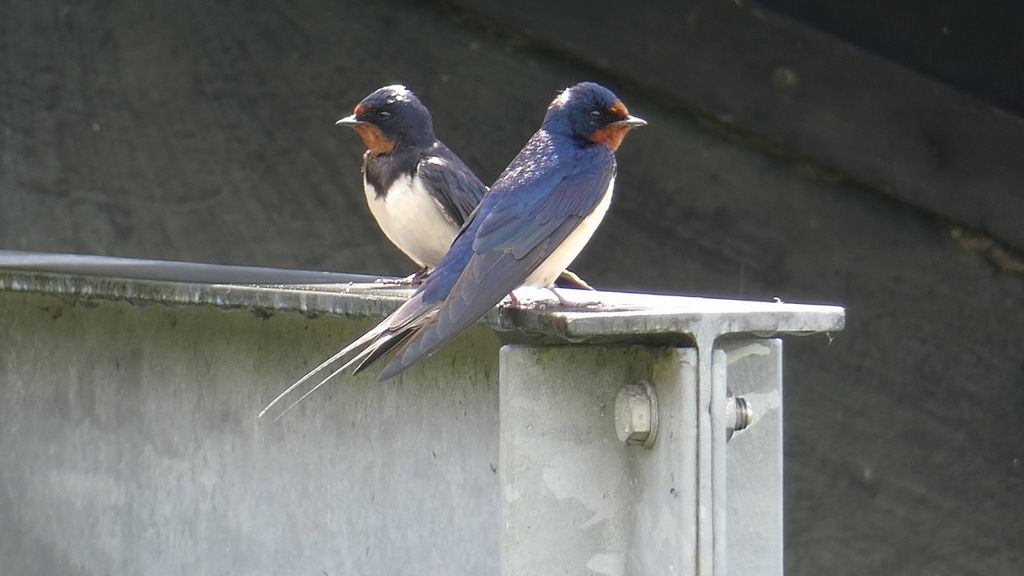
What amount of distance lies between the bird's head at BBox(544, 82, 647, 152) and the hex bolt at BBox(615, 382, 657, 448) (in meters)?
1.40

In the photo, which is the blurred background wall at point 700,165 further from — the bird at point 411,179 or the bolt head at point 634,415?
the bolt head at point 634,415

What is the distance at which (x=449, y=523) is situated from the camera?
6.21ft

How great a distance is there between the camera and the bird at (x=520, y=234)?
1936 millimetres

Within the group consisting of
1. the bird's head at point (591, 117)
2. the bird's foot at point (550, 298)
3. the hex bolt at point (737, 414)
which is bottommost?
the hex bolt at point (737, 414)

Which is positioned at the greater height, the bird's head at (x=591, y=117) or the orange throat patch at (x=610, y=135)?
the bird's head at (x=591, y=117)

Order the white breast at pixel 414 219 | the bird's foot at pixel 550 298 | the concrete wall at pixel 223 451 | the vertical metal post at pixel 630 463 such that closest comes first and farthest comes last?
the vertical metal post at pixel 630 463
the concrete wall at pixel 223 451
the bird's foot at pixel 550 298
the white breast at pixel 414 219

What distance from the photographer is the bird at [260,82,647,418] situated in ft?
6.35

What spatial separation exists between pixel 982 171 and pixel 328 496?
2.51m

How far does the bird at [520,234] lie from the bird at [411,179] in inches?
22.0

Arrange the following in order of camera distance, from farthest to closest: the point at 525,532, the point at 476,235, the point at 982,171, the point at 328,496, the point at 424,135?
1. the point at 982,171
2. the point at 424,135
3. the point at 476,235
4. the point at 328,496
5. the point at 525,532

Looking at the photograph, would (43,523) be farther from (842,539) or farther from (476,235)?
(842,539)

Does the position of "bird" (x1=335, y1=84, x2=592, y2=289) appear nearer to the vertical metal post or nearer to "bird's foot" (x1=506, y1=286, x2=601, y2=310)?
"bird's foot" (x1=506, y1=286, x2=601, y2=310)

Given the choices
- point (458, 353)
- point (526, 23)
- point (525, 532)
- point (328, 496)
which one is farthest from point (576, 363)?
point (526, 23)

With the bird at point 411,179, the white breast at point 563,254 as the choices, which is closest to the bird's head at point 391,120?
the bird at point 411,179
